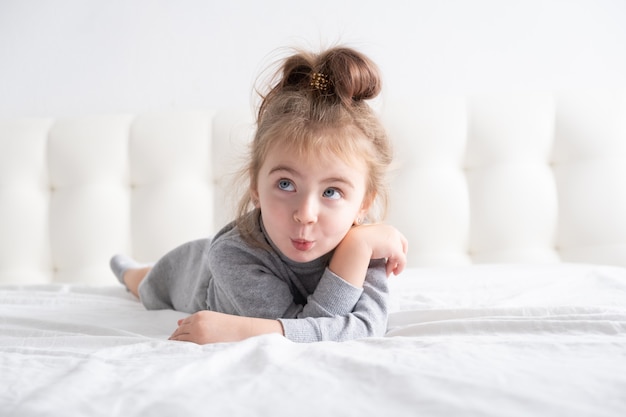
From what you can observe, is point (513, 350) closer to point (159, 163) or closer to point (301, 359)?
point (301, 359)

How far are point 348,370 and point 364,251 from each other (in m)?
0.37

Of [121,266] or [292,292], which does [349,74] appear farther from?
[121,266]

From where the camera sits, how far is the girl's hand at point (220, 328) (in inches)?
35.5

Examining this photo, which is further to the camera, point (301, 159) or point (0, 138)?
point (0, 138)

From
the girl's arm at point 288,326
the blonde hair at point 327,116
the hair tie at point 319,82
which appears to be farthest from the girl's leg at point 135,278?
the hair tie at point 319,82

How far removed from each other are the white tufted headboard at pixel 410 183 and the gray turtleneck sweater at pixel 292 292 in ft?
2.16

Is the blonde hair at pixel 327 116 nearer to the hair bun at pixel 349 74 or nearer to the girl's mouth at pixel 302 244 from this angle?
the hair bun at pixel 349 74

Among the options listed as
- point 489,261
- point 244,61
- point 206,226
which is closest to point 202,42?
point 244,61

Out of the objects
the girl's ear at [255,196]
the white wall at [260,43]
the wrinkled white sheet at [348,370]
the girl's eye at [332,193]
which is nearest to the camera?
the wrinkled white sheet at [348,370]

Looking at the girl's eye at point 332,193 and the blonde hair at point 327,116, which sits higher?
the blonde hair at point 327,116

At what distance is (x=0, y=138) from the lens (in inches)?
72.5

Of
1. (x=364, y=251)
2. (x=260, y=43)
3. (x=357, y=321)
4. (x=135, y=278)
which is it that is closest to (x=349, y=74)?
(x=364, y=251)

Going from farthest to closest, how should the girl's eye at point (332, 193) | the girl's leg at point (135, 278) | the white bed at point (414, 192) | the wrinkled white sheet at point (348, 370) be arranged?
the white bed at point (414, 192) → the girl's leg at point (135, 278) → the girl's eye at point (332, 193) → the wrinkled white sheet at point (348, 370)

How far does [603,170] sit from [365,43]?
0.83m
